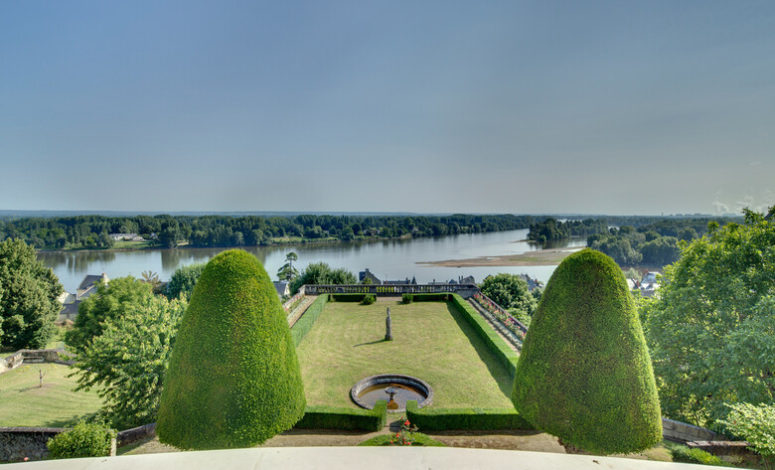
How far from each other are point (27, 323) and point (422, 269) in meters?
59.7

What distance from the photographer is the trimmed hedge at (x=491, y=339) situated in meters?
15.4

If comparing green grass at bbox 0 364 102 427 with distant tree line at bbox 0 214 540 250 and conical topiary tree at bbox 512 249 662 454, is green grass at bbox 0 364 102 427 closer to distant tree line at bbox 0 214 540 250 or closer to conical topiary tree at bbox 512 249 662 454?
conical topiary tree at bbox 512 249 662 454

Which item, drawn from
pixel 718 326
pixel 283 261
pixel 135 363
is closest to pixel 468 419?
pixel 718 326

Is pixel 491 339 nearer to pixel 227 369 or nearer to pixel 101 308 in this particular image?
pixel 227 369

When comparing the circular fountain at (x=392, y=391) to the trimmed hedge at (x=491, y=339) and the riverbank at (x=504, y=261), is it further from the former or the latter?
the riverbank at (x=504, y=261)

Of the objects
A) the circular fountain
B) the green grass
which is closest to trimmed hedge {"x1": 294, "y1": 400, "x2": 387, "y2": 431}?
the circular fountain

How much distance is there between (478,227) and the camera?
637 ft

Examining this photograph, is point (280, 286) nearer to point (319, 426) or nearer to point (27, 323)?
point (27, 323)

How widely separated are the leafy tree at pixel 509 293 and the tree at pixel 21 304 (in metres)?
35.2

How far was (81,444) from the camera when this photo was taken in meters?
8.90

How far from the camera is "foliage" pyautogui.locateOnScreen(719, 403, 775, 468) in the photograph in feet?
25.9

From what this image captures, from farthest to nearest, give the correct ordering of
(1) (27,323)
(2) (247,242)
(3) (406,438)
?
(2) (247,242)
(1) (27,323)
(3) (406,438)

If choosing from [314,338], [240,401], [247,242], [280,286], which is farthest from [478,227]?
[240,401]

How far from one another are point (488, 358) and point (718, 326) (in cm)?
861
